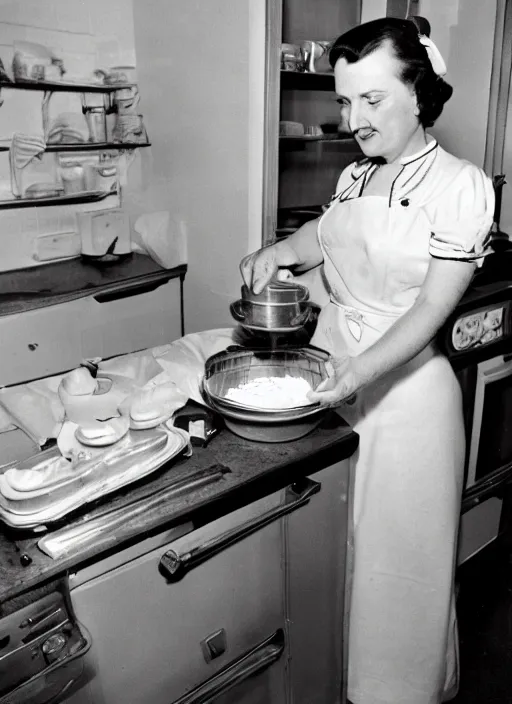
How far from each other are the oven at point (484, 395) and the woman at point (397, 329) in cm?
57

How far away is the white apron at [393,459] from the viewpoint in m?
1.79

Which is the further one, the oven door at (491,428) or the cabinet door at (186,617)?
the oven door at (491,428)

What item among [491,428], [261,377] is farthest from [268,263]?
[491,428]

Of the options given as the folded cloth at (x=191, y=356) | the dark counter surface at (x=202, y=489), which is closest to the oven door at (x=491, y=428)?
the folded cloth at (x=191, y=356)

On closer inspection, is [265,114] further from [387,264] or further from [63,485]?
[63,485]

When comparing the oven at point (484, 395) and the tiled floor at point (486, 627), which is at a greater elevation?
the oven at point (484, 395)

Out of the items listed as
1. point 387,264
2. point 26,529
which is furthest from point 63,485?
point 387,264

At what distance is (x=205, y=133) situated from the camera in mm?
3496

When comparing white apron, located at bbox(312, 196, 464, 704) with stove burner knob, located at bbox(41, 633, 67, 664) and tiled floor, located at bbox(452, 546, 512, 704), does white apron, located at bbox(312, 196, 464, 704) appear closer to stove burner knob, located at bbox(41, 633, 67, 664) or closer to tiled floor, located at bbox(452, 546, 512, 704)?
tiled floor, located at bbox(452, 546, 512, 704)

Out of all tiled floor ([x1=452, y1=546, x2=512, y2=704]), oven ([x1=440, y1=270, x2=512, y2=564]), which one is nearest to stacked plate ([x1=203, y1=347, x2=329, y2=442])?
oven ([x1=440, y1=270, x2=512, y2=564])

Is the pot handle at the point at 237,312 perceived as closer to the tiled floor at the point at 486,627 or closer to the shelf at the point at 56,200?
the tiled floor at the point at 486,627

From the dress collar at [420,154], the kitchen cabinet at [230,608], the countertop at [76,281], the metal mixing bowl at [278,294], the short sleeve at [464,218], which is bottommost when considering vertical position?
the kitchen cabinet at [230,608]

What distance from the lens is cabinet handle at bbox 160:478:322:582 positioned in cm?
138

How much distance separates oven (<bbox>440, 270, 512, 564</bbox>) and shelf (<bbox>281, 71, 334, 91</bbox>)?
5.04 ft
